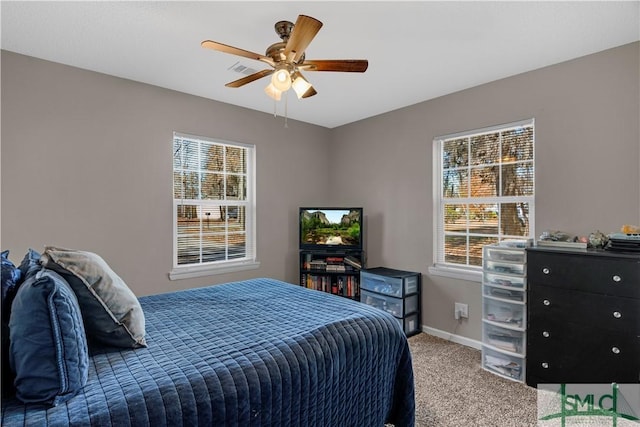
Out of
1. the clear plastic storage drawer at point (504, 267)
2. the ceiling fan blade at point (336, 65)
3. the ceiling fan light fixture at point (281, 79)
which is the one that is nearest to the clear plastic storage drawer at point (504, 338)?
the clear plastic storage drawer at point (504, 267)

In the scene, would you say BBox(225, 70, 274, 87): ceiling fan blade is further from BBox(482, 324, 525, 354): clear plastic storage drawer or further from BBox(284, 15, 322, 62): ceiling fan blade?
BBox(482, 324, 525, 354): clear plastic storage drawer

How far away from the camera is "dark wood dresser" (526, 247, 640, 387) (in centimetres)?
207

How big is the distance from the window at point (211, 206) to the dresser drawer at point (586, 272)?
287 centimetres

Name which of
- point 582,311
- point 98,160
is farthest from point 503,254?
point 98,160

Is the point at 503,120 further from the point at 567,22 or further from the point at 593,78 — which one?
the point at 567,22

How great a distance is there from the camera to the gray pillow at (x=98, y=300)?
1383mm

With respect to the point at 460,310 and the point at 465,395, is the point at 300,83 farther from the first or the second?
the point at 460,310

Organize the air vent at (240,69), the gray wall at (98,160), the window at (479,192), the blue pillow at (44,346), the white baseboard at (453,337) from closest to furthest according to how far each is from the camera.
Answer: the blue pillow at (44,346), the gray wall at (98,160), the air vent at (240,69), the window at (479,192), the white baseboard at (453,337)

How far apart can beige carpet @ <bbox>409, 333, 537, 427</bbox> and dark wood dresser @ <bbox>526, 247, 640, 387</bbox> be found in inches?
9.9

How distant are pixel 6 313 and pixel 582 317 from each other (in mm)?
3067

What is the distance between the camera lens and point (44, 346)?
1.10 m

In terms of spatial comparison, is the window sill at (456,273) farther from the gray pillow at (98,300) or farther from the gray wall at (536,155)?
the gray pillow at (98,300)

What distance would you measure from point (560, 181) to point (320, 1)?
2316mm

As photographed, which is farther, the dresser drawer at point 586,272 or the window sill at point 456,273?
the window sill at point 456,273
